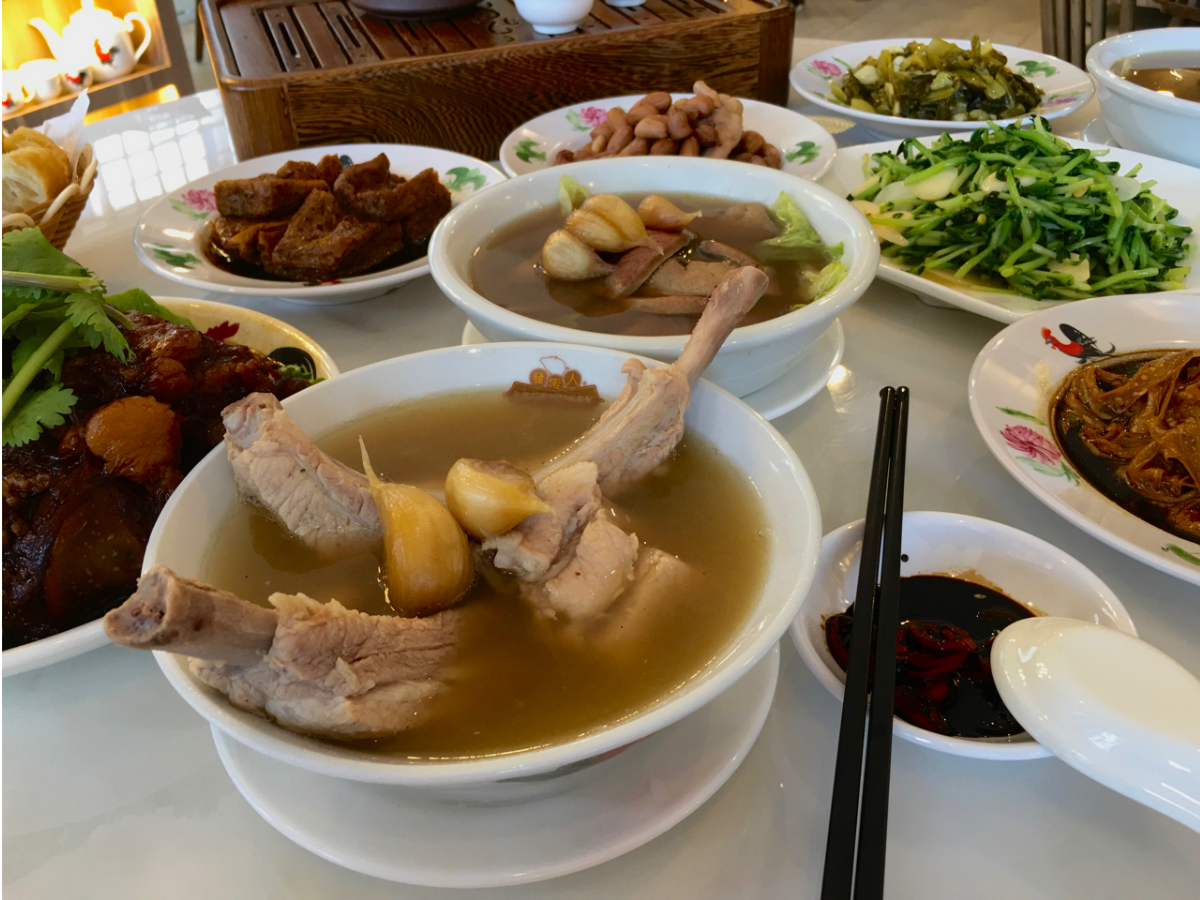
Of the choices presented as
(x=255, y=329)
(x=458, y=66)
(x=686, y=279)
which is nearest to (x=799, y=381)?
(x=686, y=279)

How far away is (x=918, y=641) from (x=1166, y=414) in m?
0.64

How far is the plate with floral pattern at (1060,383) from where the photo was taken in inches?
41.7

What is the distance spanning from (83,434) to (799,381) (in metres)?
1.09

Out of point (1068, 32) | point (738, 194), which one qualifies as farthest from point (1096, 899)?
point (1068, 32)

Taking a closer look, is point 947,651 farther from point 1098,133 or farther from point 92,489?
point 1098,133

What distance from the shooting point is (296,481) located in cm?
97

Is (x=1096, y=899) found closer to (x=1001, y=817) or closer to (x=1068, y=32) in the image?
(x=1001, y=817)

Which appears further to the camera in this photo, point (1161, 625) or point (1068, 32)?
point (1068, 32)

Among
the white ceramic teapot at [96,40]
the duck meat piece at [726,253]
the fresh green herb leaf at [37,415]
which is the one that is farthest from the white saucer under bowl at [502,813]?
the white ceramic teapot at [96,40]

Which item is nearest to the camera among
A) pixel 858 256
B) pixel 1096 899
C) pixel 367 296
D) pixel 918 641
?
pixel 1096 899

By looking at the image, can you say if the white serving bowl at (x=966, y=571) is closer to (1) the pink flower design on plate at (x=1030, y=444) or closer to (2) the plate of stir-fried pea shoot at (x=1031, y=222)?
(1) the pink flower design on plate at (x=1030, y=444)

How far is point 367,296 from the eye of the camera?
1.72 meters

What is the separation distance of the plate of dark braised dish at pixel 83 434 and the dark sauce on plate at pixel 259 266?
0.53m

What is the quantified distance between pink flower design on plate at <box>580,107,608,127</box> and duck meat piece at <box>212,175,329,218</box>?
0.82 metres
